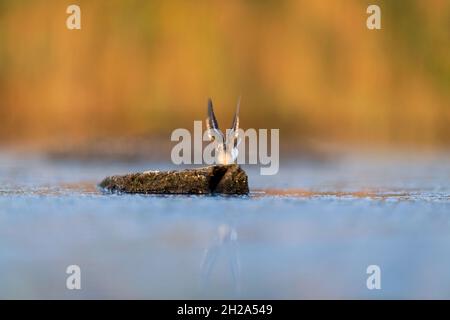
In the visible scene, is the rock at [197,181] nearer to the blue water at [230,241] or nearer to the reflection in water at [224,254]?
the blue water at [230,241]

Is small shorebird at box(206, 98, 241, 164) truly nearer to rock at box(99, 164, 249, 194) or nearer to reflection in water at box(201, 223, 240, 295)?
rock at box(99, 164, 249, 194)

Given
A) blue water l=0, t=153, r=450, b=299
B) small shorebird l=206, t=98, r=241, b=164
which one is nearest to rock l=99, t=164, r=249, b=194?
A: small shorebird l=206, t=98, r=241, b=164

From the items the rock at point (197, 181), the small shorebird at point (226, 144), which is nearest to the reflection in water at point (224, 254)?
the rock at point (197, 181)

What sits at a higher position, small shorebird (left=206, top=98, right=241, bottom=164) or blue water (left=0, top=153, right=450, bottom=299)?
small shorebird (left=206, top=98, right=241, bottom=164)
